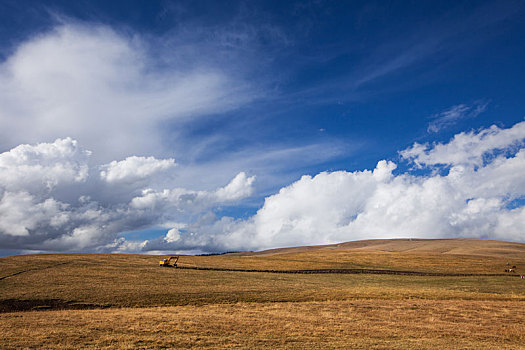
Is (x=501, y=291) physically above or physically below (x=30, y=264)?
below

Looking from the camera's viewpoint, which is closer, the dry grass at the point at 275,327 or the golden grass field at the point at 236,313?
the dry grass at the point at 275,327

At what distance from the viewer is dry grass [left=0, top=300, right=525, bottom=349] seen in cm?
2003

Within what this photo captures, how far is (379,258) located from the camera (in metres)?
93.2

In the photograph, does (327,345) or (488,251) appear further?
(488,251)

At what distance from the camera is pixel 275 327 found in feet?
80.2

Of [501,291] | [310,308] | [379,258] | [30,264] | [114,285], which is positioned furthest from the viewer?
[379,258]

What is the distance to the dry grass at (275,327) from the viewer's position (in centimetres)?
2003

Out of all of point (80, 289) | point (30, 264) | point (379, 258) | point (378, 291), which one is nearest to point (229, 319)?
point (80, 289)

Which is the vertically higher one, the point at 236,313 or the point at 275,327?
the point at 236,313

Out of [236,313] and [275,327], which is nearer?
[275,327]

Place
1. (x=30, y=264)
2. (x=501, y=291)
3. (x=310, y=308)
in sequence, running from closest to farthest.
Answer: (x=310, y=308)
(x=501, y=291)
(x=30, y=264)

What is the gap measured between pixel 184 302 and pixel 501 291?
134 ft

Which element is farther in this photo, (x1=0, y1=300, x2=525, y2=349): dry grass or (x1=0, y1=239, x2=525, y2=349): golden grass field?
(x1=0, y1=239, x2=525, y2=349): golden grass field

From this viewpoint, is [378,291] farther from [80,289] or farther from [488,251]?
[488,251]
